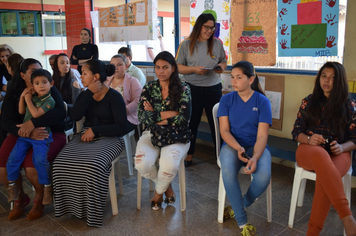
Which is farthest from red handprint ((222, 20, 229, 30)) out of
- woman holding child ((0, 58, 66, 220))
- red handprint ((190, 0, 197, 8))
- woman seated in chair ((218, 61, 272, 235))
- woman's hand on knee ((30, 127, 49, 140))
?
woman's hand on knee ((30, 127, 49, 140))

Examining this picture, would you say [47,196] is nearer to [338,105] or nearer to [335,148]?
[335,148]

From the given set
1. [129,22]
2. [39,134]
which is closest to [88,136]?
[39,134]

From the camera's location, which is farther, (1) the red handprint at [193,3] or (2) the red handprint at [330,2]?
(1) the red handprint at [193,3]

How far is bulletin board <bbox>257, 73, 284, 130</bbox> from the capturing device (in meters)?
3.47

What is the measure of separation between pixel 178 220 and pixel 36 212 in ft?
3.52

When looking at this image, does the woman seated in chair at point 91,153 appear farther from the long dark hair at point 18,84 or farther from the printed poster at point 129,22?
the printed poster at point 129,22

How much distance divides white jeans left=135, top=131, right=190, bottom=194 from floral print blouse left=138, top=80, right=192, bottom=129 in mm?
176

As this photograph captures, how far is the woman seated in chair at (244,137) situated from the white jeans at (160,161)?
34 cm

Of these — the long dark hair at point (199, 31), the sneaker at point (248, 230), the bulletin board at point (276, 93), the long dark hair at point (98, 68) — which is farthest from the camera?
the bulletin board at point (276, 93)

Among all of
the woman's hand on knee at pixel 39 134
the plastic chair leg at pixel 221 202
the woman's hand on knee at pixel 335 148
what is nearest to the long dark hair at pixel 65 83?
the woman's hand on knee at pixel 39 134

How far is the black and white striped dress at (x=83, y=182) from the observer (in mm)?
2312

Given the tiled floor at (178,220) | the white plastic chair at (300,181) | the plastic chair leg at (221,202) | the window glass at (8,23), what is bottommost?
the tiled floor at (178,220)

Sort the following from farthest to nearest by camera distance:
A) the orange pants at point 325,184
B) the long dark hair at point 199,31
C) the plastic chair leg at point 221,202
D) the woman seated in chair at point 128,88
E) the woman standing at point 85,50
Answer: the woman standing at point 85,50
the woman seated in chair at point 128,88
the long dark hair at point 199,31
the plastic chair leg at point 221,202
the orange pants at point 325,184

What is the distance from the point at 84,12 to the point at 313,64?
464 cm
